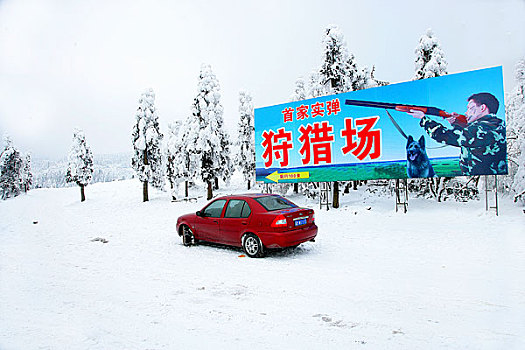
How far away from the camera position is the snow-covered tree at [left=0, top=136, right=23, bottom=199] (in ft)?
157

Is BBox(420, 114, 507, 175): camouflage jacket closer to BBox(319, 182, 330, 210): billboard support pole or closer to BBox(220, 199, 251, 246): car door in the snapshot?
BBox(319, 182, 330, 210): billboard support pole

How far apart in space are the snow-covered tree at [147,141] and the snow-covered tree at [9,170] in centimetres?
2822

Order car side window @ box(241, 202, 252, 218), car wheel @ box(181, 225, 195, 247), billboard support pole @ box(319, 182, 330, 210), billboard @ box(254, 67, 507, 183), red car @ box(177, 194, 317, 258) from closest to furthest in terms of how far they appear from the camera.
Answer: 1. red car @ box(177, 194, 317, 258)
2. car side window @ box(241, 202, 252, 218)
3. car wheel @ box(181, 225, 195, 247)
4. billboard @ box(254, 67, 507, 183)
5. billboard support pole @ box(319, 182, 330, 210)

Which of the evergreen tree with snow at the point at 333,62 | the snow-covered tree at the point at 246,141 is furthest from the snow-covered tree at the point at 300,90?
the evergreen tree with snow at the point at 333,62


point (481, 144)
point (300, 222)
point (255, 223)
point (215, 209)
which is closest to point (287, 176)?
point (481, 144)

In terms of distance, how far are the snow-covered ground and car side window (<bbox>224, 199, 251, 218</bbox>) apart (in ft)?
3.66

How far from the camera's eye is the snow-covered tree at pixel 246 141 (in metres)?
38.8

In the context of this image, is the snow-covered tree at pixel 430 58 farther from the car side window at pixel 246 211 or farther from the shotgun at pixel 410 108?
the car side window at pixel 246 211

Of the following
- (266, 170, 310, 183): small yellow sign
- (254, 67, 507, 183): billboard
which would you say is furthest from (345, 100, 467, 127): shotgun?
(266, 170, 310, 183): small yellow sign

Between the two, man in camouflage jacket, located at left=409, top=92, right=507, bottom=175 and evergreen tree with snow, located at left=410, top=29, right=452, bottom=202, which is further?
evergreen tree with snow, located at left=410, top=29, right=452, bottom=202

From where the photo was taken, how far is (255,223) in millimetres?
8594

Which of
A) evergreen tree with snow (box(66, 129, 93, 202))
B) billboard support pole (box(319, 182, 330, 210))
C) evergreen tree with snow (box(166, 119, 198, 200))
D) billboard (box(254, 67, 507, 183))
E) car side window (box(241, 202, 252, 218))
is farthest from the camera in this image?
evergreen tree with snow (box(66, 129, 93, 202))

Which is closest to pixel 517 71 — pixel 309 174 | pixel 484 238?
pixel 309 174

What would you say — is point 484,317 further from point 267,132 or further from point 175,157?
point 175,157
